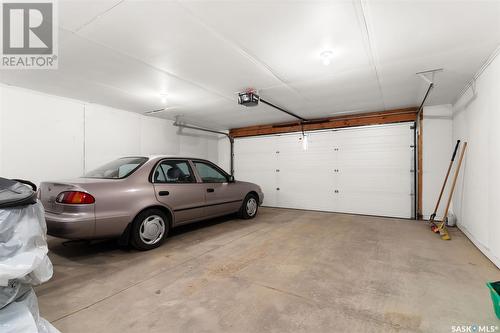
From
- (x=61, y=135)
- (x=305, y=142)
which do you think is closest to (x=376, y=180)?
(x=305, y=142)

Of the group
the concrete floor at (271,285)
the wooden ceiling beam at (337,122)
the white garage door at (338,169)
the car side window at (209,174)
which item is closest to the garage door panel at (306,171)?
the white garage door at (338,169)

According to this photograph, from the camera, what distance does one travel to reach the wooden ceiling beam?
204 inches

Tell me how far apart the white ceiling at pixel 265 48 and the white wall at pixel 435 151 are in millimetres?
621

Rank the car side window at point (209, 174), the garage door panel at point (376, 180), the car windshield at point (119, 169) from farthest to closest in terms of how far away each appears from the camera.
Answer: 1. the garage door panel at point (376, 180)
2. the car side window at point (209, 174)
3. the car windshield at point (119, 169)

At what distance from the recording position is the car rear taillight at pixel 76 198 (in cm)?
250

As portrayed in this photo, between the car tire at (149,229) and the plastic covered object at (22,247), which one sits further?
the car tire at (149,229)

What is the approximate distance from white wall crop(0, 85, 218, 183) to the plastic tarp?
11.0 feet

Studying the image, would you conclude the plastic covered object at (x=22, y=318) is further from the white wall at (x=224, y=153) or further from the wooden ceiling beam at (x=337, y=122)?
the white wall at (x=224, y=153)

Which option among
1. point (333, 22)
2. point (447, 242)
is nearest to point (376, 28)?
point (333, 22)

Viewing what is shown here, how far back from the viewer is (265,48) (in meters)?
2.51

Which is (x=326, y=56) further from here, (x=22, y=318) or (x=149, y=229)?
(x=22, y=318)

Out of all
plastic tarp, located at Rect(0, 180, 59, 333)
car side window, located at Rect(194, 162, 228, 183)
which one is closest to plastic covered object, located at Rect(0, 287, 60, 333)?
plastic tarp, located at Rect(0, 180, 59, 333)

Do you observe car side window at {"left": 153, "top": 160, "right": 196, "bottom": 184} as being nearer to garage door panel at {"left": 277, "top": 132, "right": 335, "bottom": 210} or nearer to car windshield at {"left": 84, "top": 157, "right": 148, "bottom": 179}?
car windshield at {"left": 84, "top": 157, "right": 148, "bottom": 179}

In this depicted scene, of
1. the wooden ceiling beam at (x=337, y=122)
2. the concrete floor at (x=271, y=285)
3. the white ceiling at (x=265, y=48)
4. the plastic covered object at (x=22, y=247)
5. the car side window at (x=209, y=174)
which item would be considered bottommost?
the concrete floor at (x=271, y=285)
